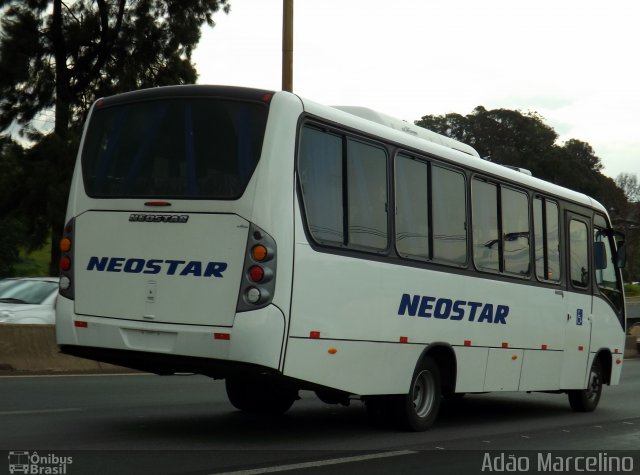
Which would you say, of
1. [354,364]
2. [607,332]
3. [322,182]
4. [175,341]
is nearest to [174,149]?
[322,182]

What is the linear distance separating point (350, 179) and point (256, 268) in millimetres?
1519

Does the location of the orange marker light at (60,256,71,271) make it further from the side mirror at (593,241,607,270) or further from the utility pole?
the utility pole

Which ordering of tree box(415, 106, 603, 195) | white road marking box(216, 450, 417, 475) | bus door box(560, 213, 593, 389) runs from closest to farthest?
white road marking box(216, 450, 417, 475) < bus door box(560, 213, 593, 389) < tree box(415, 106, 603, 195)

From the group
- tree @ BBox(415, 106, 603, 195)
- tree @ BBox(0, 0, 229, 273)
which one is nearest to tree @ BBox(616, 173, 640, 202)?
tree @ BBox(415, 106, 603, 195)

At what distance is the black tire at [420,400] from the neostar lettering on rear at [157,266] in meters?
2.67

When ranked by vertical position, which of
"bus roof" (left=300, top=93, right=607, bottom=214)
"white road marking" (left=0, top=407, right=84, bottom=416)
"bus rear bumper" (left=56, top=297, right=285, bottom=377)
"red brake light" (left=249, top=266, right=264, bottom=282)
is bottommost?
"white road marking" (left=0, top=407, right=84, bottom=416)

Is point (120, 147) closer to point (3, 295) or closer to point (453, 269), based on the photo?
point (453, 269)

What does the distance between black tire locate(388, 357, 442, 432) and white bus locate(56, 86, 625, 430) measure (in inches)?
0.8

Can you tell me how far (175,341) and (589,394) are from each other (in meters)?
7.68

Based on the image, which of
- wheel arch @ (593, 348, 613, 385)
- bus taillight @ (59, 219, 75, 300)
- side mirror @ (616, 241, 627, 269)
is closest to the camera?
bus taillight @ (59, 219, 75, 300)

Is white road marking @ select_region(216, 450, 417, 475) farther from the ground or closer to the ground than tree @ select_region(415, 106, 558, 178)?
closer to the ground

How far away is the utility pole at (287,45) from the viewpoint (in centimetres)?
1791

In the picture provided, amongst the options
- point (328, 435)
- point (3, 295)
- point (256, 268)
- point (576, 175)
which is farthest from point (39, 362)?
point (576, 175)

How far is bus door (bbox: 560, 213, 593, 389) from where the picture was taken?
13766 mm
